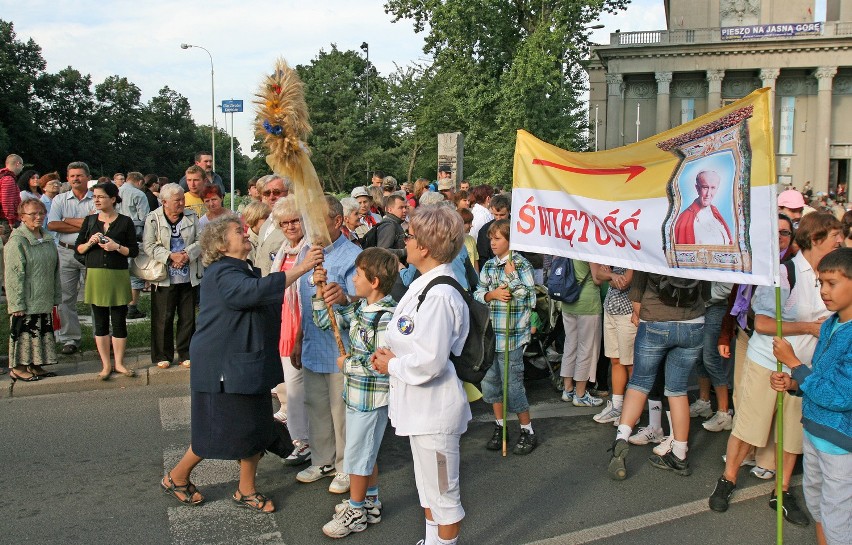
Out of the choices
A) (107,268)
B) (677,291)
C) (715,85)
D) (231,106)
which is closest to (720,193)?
(677,291)

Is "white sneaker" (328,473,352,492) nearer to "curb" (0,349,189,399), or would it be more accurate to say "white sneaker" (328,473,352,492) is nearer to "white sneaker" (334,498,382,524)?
"white sneaker" (334,498,382,524)

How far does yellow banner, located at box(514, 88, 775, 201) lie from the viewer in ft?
13.0

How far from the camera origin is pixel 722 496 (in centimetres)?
473

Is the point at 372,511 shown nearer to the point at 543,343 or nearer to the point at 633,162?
the point at 633,162

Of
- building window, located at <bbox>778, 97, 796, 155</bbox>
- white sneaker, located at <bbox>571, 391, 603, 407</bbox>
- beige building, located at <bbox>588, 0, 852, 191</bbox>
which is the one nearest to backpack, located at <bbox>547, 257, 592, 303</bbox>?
→ white sneaker, located at <bbox>571, 391, 603, 407</bbox>

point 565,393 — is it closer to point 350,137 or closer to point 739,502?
point 739,502

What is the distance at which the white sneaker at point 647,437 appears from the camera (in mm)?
5957

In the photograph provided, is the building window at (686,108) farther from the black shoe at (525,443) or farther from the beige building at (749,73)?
the black shoe at (525,443)

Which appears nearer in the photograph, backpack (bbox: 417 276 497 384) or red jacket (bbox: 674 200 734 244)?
backpack (bbox: 417 276 497 384)

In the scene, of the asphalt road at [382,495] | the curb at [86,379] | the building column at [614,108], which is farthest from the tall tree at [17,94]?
the asphalt road at [382,495]

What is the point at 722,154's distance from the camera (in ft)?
13.7

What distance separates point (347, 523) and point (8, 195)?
27.4 ft

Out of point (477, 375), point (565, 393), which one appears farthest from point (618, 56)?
point (477, 375)

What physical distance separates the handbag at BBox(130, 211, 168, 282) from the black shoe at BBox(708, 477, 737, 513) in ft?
18.9
